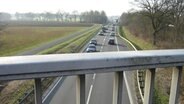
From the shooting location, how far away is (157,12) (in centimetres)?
4638

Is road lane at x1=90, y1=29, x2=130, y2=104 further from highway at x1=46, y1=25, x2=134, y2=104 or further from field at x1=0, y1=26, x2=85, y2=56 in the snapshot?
field at x1=0, y1=26, x2=85, y2=56

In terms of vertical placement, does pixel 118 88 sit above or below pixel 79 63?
below

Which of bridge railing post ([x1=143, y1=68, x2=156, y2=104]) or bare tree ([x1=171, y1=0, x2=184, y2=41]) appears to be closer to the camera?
bridge railing post ([x1=143, y1=68, x2=156, y2=104])

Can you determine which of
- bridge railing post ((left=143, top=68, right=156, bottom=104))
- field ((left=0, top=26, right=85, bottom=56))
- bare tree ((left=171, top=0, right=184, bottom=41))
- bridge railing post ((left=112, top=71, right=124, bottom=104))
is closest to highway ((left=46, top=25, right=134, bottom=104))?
bridge railing post ((left=143, top=68, right=156, bottom=104))

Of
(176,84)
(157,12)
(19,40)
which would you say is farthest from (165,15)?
(176,84)

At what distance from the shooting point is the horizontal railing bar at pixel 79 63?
58.5 inches

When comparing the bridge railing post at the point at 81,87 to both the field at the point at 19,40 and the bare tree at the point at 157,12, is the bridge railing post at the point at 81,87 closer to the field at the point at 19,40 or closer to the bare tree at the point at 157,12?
the field at the point at 19,40

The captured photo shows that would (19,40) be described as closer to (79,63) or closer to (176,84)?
(176,84)

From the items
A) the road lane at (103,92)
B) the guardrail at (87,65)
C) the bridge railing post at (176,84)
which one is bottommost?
the road lane at (103,92)

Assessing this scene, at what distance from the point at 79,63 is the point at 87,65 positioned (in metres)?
0.06

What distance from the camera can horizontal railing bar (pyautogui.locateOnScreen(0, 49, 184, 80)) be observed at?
4.88 feet

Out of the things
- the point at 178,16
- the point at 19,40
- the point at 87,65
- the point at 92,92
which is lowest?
the point at 92,92

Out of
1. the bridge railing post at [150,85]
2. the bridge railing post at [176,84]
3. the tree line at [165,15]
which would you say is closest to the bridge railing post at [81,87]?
the bridge railing post at [150,85]

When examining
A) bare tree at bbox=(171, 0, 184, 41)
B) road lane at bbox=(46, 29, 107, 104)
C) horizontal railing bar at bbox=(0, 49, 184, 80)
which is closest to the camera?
horizontal railing bar at bbox=(0, 49, 184, 80)
